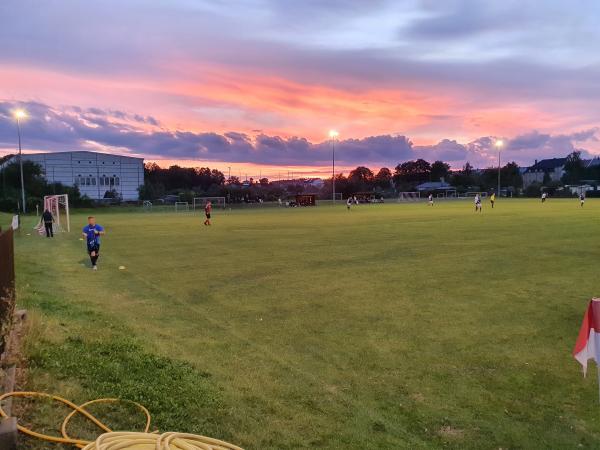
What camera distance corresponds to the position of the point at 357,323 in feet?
29.0

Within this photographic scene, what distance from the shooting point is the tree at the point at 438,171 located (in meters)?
171

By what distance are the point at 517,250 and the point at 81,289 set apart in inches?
578

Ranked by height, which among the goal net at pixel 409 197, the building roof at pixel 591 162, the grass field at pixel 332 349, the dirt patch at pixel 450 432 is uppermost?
the building roof at pixel 591 162

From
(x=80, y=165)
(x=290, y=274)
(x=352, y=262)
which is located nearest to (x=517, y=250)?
(x=352, y=262)

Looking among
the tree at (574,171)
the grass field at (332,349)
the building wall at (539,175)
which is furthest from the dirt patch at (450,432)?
the building wall at (539,175)

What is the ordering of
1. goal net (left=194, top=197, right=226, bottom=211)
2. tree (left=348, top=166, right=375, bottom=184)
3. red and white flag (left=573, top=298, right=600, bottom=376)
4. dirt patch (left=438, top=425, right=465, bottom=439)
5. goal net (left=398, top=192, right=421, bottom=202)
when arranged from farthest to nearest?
tree (left=348, top=166, right=375, bottom=184) → goal net (left=398, top=192, right=421, bottom=202) → goal net (left=194, top=197, right=226, bottom=211) → dirt patch (left=438, top=425, right=465, bottom=439) → red and white flag (left=573, top=298, right=600, bottom=376)

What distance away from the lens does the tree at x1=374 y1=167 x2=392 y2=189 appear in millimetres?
154625

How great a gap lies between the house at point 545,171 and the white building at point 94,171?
12013 cm

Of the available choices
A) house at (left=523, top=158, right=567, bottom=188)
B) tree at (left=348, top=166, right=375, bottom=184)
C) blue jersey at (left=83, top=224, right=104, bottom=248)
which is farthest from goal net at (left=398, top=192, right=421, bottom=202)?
blue jersey at (left=83, top=224, right=104, bottom=248)

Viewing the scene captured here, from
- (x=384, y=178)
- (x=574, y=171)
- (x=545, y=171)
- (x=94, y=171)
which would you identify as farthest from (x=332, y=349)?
(x=545, y=171)

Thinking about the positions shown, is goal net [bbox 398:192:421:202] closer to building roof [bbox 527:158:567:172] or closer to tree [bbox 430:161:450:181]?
tree [bbox 430:161:450:181]

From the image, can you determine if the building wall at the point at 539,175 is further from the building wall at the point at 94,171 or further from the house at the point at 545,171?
the building wall at the point at 94,171

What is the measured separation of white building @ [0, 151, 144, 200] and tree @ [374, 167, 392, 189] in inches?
2968

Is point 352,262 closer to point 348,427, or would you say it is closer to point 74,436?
point 348,427
